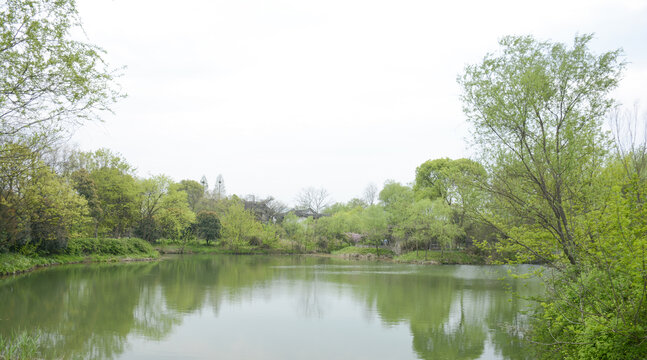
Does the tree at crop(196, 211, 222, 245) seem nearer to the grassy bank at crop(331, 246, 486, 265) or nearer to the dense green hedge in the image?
the dense green hedge

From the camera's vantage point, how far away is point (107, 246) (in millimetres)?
30188

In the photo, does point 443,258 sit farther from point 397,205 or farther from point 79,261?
point 79,261

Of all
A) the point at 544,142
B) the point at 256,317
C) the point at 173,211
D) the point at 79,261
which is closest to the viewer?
the point at 544,142

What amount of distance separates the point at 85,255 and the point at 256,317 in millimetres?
20741

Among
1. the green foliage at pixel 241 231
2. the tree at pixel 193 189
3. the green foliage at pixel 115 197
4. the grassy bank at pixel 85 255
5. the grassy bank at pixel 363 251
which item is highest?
the tree at pixel 193 189

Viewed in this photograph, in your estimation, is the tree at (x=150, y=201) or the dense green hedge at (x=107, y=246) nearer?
the dense green hedge at (x=107, y=246)

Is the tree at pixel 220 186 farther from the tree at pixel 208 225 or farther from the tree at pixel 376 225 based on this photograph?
the tree at pixel 376 225

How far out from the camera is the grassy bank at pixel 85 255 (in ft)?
67.5

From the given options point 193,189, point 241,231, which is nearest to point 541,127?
point 241,231

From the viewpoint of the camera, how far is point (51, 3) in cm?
667

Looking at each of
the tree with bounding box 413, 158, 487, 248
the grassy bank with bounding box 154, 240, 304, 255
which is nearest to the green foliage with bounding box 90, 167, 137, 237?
the grassy bank with bounding box 154, 240, 304, 255

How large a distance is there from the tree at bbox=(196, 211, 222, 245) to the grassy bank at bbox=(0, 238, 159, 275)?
9.86 meters

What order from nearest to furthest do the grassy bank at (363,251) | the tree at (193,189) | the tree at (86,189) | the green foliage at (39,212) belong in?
the green foliage at (39,212) → the tree at (86,189) → the grassy bank at (363,251) → the tree at (193,189)

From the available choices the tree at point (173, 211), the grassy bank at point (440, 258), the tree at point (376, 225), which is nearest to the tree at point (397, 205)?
the tree at point (376, 225)
